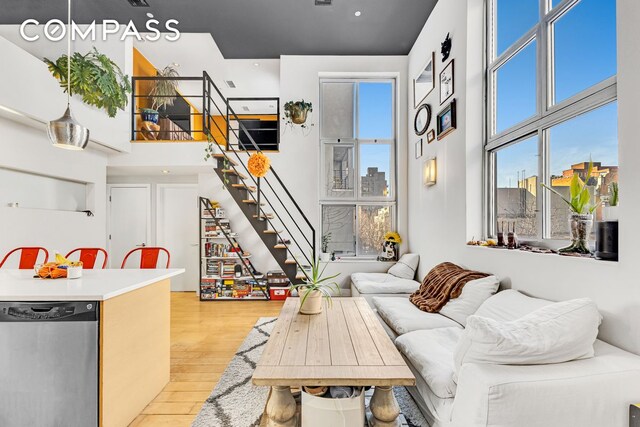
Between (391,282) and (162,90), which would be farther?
(162,90)

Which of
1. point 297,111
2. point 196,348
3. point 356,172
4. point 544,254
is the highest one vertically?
point 297,111

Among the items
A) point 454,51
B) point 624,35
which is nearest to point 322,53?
point 454,51

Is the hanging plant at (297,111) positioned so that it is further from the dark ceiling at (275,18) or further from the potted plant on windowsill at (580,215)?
the potted plant on windowsill at (580,215)

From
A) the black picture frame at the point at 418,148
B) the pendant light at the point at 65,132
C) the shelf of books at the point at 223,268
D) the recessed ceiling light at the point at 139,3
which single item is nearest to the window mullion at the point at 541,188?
the black picture frame at the point at 418,148

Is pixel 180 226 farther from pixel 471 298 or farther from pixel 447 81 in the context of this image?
pixel 471 298

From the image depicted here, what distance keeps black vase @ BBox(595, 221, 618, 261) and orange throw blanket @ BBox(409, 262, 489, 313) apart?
114 centimetres

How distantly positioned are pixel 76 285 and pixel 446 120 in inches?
149

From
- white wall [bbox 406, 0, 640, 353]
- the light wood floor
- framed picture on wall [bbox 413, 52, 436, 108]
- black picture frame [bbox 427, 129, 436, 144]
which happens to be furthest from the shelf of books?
framed picture on wall [bbox 413, 52, 436, 108]

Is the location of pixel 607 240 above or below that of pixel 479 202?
below

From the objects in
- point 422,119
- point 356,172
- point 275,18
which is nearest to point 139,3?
point 275,18

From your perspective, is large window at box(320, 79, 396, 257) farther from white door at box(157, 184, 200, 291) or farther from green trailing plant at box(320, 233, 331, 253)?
white door at box(157, 184, 200, 291)

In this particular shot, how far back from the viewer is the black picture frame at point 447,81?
371 centimetres

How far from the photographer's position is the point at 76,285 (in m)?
2.01

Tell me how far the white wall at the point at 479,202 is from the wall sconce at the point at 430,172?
10 centimetres
